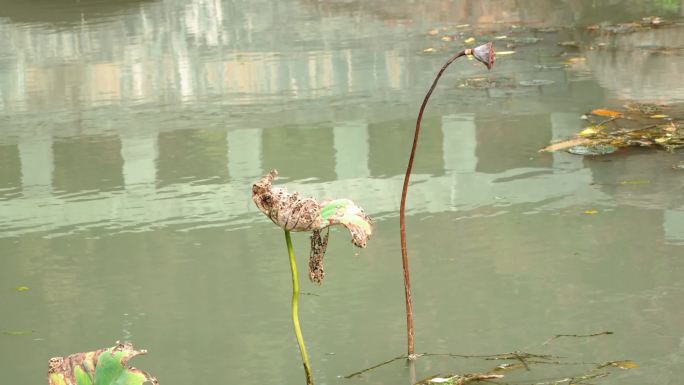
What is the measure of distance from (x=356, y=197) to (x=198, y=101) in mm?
2346

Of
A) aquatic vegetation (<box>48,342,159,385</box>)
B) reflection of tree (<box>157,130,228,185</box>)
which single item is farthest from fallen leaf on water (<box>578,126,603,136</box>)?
aquatic vegetation (<box>48,342,159,385</box>)

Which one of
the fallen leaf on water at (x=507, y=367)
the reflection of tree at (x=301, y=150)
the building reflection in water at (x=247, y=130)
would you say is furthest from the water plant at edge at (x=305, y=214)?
the reflection of tree at (x=301, y=150)

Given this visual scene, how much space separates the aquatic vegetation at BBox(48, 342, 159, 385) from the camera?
5.41 ft

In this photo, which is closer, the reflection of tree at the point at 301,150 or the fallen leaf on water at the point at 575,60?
the reflection of tree at the point at 301,150

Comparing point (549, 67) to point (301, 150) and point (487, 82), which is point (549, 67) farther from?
point (301, 150)

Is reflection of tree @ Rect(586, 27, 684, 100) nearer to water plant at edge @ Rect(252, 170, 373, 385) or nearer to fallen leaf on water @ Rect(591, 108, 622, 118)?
fallen leaf on water @ Rect(591, 108, 622, 118)

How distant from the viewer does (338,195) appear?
13.7ft

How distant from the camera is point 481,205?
3.92 meters

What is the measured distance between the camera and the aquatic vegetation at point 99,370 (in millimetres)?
1647

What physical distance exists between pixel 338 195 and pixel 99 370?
256 cm

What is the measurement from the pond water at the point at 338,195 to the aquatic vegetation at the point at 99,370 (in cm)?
94

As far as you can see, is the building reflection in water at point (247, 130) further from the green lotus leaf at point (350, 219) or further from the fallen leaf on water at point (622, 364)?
the green lotus leaf at point (350, 219)

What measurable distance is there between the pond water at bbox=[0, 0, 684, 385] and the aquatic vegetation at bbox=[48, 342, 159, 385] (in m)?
0.94

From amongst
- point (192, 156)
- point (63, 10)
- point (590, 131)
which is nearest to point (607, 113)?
point (590, 131)
